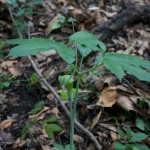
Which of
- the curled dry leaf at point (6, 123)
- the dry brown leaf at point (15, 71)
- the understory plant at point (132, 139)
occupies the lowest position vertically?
the curled dry leaf at point (6, 123)

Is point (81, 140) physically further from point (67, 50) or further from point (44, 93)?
point (67, 50)

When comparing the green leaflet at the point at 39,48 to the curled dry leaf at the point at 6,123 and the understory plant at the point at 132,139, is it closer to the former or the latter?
the understory plant at the point at 132,139

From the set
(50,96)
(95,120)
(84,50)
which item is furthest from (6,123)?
(84,50)

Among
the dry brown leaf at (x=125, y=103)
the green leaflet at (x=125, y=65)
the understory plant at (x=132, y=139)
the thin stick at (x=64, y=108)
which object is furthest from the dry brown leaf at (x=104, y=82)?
the green leaflet at (x=125, y=65)

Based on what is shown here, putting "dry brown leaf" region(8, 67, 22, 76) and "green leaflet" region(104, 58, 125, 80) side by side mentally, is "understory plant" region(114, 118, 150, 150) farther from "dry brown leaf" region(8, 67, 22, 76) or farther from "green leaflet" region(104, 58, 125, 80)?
"dry brown leaf" region(8, 67, 22, 76)

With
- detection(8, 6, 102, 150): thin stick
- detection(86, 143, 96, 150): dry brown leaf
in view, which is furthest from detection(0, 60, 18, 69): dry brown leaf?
detection(86, 143, 96, 150): dry brown leaf

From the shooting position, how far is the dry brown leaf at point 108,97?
204 cm

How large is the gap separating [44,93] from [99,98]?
0.52m

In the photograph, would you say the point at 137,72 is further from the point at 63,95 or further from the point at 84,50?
the point at 63,95

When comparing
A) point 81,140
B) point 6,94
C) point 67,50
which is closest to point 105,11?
point 6,94

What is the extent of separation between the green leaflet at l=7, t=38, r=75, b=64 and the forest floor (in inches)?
30.0

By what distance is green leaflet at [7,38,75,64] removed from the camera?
1.10 metres

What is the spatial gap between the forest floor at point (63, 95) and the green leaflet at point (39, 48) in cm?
76

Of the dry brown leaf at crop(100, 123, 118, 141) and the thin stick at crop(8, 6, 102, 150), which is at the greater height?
the thin stick at crop(8, 6, 102, 150)
